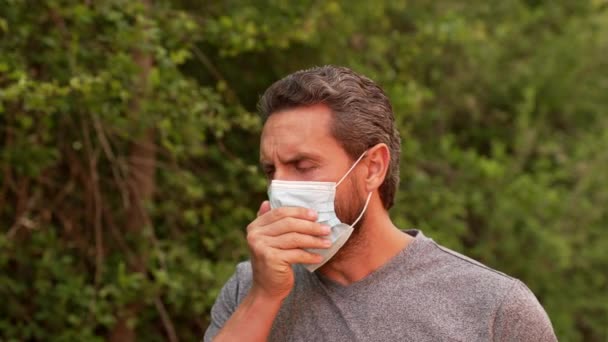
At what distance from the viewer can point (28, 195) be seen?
4289 millimetres

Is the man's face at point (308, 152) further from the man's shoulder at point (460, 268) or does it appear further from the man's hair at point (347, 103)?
the man's shoulder at point (460, 268)

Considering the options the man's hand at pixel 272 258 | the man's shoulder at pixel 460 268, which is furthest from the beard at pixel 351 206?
the man's shoulder at pixel 460 268

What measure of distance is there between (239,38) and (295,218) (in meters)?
1.83

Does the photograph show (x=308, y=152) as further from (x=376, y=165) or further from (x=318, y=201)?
(x=376, y=165)

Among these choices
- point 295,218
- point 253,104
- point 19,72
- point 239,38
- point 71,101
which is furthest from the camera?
point 253,104

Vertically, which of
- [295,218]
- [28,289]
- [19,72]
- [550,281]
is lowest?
[550,281]

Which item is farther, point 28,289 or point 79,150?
point 79,150

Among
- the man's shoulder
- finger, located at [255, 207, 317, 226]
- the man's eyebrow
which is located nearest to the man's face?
the man's eyebrow

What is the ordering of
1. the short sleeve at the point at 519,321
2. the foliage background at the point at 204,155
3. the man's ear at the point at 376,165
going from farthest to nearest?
the foliage background at the point at 204,155, the man's ear at the point at 376,165, the short sleeve at the point at 519,321

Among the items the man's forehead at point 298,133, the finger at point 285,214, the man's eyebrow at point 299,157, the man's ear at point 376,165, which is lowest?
the finger at point 285,214

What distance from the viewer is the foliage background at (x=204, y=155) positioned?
3.74 meters

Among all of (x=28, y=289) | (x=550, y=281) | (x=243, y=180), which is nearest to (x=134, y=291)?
(x=28, y=289)

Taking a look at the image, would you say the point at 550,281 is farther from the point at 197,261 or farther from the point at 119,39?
the point at 119,39

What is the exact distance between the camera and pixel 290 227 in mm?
2205
